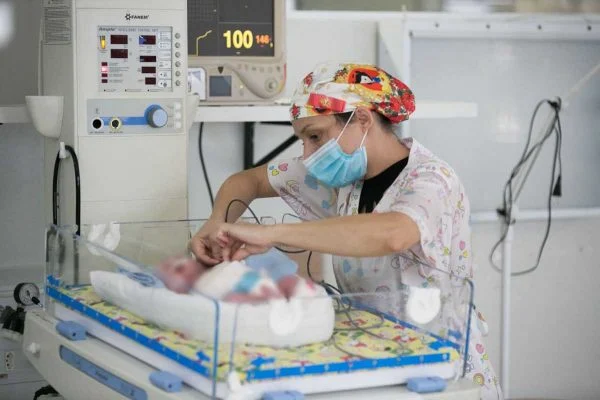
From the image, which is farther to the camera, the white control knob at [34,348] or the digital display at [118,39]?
the digital display at [118,39]

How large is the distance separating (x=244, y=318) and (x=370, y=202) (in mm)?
729

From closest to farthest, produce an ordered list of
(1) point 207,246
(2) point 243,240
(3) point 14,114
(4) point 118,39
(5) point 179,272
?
(5) point 179,272 → (2) point 243,240 → (1) point 207,246 → (4) point 118,39 → (3) point 14,114

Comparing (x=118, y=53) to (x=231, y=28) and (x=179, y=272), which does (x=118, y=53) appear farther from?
(x=179, y=272)

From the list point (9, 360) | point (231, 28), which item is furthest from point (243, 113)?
point (9, 360)

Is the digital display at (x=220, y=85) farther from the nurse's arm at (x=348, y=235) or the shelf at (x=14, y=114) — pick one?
the nurse's arm at (x=348, y=235)

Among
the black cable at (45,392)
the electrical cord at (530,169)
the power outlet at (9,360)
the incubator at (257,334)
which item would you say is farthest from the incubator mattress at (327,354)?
the electrical cord at (530,169)

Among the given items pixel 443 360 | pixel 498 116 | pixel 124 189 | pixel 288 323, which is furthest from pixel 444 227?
pixel 498 116

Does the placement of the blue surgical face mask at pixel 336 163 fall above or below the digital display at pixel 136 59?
below

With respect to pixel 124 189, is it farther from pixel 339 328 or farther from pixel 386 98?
pixel 339 328

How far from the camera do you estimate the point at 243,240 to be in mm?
1880

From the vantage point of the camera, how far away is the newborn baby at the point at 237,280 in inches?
62.6

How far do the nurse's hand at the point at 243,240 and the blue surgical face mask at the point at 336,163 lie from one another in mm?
275

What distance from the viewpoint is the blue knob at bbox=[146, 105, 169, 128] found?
2367mm

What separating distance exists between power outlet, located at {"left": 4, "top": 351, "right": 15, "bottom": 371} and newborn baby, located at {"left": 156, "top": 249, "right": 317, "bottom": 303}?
0.89m
